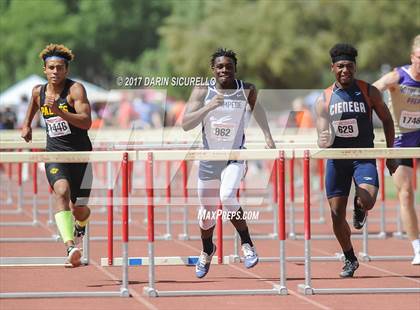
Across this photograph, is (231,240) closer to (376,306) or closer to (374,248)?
(374,248)

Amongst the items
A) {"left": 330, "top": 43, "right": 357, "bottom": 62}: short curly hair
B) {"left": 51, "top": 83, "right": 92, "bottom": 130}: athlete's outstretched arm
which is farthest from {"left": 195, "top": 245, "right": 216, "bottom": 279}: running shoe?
{"left": 330, "top": 43, "right": 357, "bottom": 62}: short curly hair

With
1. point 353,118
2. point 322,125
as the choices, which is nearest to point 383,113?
point 353,118

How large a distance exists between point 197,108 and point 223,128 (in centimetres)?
33

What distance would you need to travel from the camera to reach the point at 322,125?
11.4 meters

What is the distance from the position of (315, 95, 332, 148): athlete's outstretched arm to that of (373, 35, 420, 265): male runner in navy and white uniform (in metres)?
1.40

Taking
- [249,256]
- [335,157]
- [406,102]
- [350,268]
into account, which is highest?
[406,102]

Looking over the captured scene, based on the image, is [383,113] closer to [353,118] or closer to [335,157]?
[353,118]

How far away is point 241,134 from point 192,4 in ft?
187

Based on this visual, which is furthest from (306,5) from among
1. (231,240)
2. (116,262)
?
(116,262)

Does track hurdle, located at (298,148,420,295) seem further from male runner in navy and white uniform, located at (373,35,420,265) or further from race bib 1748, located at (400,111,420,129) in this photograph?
race bib 1748, located at (400,111,420,129)

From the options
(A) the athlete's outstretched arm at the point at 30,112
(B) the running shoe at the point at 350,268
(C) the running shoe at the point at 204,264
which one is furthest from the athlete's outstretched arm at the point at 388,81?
(A) the athlete's outstretched arm at the point at 30,112

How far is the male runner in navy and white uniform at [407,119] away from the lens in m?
12.7

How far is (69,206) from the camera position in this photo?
37.2 ft

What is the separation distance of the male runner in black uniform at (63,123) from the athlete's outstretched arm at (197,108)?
932 millimetres
